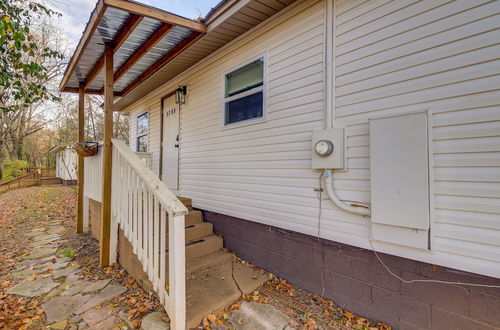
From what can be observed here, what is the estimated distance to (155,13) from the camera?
2.74m

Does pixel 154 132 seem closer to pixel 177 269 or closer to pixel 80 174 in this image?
pixel 80 174

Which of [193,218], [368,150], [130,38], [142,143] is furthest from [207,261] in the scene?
[142,143]

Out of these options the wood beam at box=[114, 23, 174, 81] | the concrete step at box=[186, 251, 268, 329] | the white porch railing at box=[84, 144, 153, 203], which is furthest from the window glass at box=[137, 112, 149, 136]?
the concrete step at box=[186, 251, 268, 329]

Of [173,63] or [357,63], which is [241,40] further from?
[357,63]

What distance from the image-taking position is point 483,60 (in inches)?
67.9

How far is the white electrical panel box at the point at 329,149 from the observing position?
239 cm

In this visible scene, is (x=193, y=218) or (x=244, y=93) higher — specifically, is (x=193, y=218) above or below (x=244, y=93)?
below

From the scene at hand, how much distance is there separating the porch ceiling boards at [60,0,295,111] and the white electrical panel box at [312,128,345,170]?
5.73ft

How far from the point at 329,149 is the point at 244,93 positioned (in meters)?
1.70

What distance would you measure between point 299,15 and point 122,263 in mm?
3997

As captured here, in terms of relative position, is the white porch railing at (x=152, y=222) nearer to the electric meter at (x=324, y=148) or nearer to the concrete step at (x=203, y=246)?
the concrete step at (x=203, y=246)

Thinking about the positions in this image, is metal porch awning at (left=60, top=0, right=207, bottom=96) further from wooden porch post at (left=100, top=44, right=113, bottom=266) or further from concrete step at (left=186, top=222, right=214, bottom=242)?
concrete step at (left=186, top=222, right=214, bottom=242)

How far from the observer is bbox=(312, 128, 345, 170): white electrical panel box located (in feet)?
7.85

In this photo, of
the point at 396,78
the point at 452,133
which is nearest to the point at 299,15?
the point at 396,78
